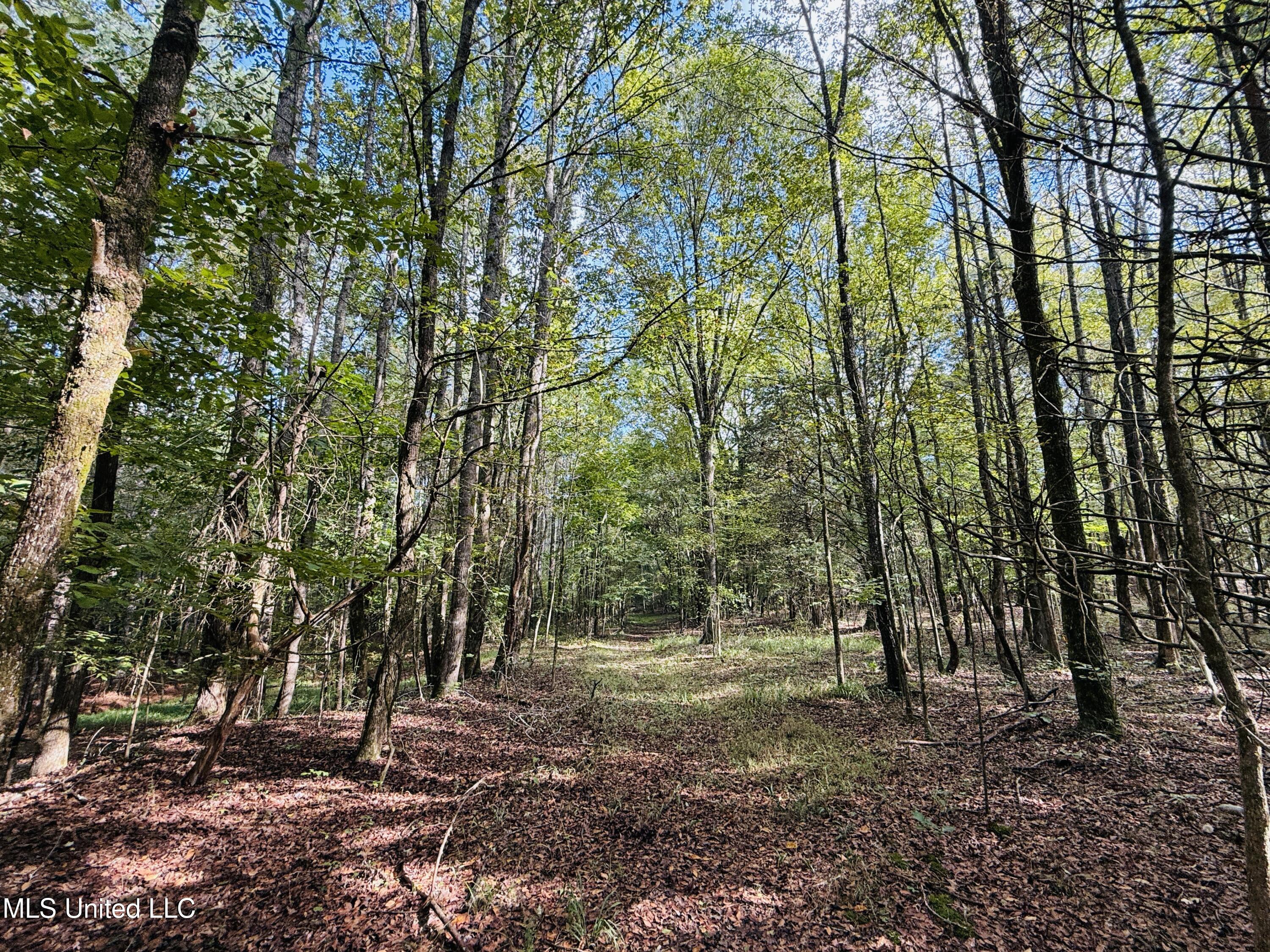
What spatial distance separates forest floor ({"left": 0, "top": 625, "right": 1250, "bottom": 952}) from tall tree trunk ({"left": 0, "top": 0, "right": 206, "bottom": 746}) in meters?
1.85

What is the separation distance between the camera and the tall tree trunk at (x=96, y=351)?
214 cm

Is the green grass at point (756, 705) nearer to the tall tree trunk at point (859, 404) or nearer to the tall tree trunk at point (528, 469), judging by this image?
the tall tree trunk at point (859, 404)

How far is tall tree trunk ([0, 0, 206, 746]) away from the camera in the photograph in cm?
214

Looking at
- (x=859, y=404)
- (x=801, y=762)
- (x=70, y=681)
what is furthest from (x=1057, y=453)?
(x=70, y=681)

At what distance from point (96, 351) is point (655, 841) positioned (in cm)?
485

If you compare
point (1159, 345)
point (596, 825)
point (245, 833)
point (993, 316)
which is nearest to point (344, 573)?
point (245, 833)

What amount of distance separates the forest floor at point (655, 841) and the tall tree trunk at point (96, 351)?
1.85 meters

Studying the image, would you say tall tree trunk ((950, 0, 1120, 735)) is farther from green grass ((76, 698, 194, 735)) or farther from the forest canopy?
green grass ((76, 698, 194, 735))

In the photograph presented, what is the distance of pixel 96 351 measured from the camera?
2414 mm

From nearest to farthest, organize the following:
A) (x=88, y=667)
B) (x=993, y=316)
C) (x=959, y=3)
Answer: (x=993, y=316), (x=88, y=667), (x=959, y=3)

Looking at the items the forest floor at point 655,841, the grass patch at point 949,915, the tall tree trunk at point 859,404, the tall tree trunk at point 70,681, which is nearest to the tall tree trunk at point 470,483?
the forest floor at point 655,841

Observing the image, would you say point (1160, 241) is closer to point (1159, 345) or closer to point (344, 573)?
point (1159, 345)

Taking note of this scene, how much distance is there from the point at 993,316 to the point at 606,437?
17056mm

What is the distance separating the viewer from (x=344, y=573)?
12.2ft
